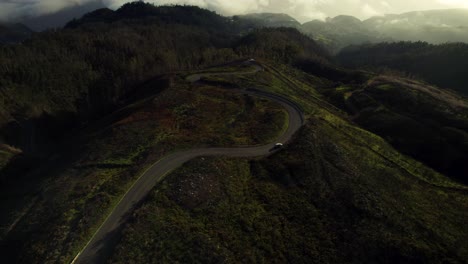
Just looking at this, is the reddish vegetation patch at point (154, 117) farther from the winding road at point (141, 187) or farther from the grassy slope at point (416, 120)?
the grassy slope at point (416, 120)

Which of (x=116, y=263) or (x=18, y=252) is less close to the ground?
(x=116, y=263)

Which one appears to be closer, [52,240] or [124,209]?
[52,240]

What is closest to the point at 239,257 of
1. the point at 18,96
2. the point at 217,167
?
the point at 217,167

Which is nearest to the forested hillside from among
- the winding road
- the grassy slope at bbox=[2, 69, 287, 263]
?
the grassy slope at bbox=[2, 69, 287, 263]

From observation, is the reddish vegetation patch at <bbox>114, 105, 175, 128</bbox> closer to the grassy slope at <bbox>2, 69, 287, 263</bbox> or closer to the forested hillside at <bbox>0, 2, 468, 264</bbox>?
the grassy slope at <bbox>2, 69, 287, 263</bbox>

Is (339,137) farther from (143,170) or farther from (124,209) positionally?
(124,209)

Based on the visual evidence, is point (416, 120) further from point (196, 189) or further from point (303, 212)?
point (196, 189)

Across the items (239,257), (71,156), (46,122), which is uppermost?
(239,257)
